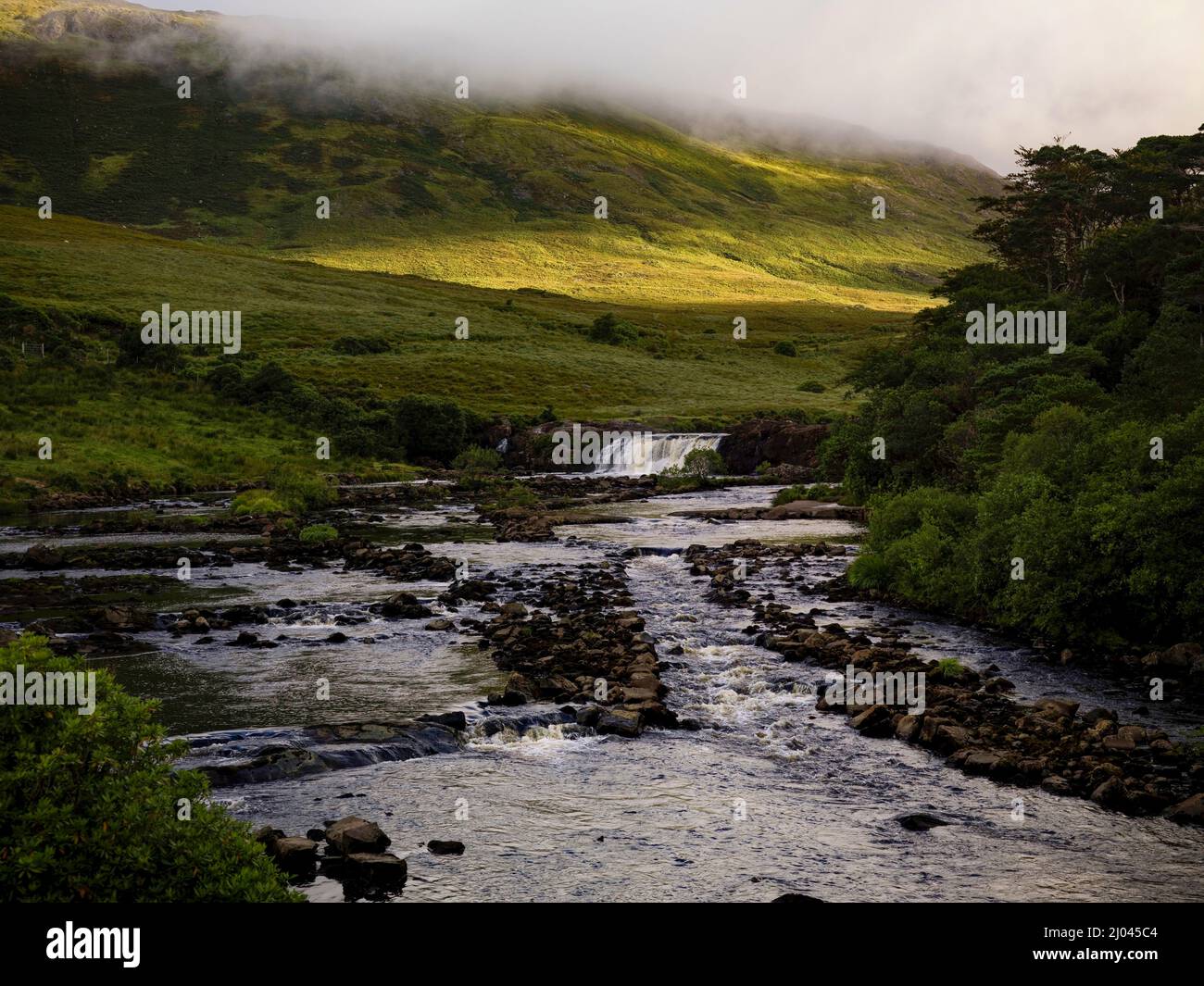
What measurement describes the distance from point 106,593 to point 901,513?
24.8 metres

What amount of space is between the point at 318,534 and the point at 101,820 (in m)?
36.0

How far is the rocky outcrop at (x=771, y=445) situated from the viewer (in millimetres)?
83438

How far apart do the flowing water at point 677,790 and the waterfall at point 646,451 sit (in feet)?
186

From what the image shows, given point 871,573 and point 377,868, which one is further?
point 871,573

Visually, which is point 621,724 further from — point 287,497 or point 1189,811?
point 287,497

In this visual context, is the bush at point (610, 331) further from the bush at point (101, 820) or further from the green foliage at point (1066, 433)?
the bush at point (101, 820)

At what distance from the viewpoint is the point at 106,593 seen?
101 feet

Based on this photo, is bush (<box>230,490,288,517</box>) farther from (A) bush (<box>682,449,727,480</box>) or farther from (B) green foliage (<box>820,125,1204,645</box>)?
(A) bush (<box>682,449,727,480</box>)

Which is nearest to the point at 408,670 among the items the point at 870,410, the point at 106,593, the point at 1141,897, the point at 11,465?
the point at 106,593

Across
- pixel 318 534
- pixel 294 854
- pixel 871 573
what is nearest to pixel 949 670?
pixel 871 573

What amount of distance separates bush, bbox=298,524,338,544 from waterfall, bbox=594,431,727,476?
136 ft

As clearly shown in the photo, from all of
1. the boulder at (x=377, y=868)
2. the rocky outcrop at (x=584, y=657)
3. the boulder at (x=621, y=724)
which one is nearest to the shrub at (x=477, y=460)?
the rocky outcrop at (x=584, y=657)

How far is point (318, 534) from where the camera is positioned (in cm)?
4397

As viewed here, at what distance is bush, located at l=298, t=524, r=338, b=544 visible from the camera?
142 feet
